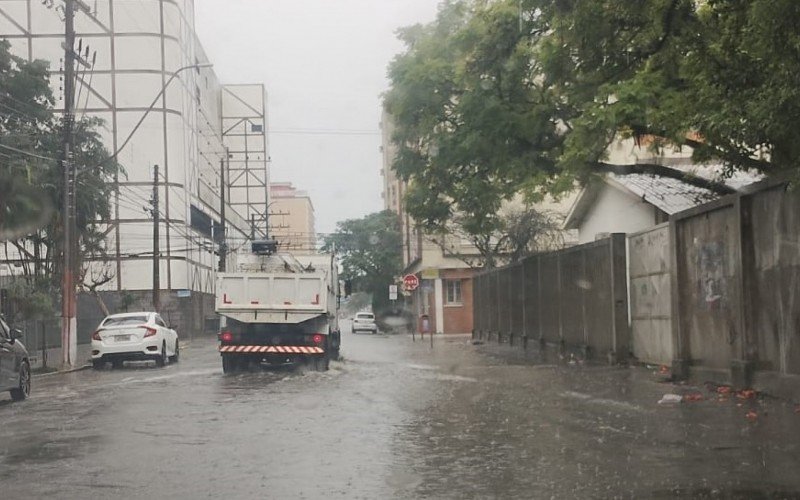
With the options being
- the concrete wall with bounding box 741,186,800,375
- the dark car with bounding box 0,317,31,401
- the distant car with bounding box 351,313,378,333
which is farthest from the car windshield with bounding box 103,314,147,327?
the distant car with bounding box 351,313,378,333

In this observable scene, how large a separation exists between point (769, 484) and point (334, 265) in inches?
757

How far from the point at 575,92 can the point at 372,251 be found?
59.4m

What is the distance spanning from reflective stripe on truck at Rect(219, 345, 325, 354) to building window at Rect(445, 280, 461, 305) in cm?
3253

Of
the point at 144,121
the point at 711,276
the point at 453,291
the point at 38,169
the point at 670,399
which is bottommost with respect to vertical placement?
the point at 670,399

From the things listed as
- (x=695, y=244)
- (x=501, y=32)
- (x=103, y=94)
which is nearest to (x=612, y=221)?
(x=501, y=32)

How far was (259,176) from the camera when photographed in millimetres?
80688

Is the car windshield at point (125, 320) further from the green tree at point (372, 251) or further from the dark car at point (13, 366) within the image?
the green tree at point (372, 251)

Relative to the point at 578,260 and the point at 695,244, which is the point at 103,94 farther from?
the point at 695,244

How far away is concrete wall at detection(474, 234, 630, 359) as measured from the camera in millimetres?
A: 17141

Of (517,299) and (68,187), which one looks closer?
(68,187)

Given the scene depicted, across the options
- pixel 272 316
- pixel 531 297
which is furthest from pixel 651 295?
pixel 531 297

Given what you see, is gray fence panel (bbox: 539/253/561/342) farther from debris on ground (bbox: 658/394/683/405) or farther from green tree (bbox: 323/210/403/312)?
green tree (bbox: 323/210/403/312)

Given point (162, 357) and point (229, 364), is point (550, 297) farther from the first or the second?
point (162, 357)

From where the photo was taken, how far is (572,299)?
66.0ft
